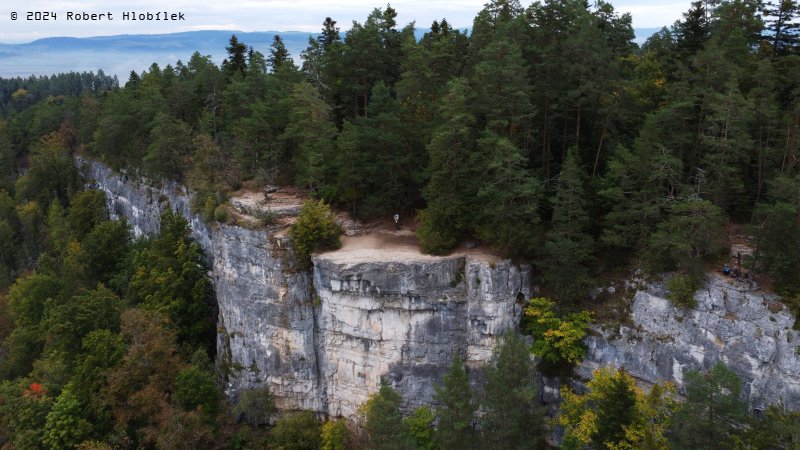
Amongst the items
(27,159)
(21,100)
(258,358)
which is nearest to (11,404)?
(258,358)

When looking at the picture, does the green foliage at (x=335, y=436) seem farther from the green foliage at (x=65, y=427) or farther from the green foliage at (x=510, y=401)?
the green foliage at (x=65, y=427)

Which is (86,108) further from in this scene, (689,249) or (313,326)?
(689,249)

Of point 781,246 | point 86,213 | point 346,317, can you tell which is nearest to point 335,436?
point 346,317

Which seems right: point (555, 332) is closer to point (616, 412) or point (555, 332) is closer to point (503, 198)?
point (616, 412)

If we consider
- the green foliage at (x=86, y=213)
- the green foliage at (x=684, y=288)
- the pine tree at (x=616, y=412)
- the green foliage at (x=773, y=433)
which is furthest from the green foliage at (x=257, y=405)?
the green foliage at (x=86, y=213)

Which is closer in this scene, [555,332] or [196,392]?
[555,332]

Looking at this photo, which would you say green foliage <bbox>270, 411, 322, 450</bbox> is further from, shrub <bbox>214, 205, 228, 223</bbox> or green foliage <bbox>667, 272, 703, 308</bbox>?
green foliage <bbox>667, 272, 703, 308</bbox>
